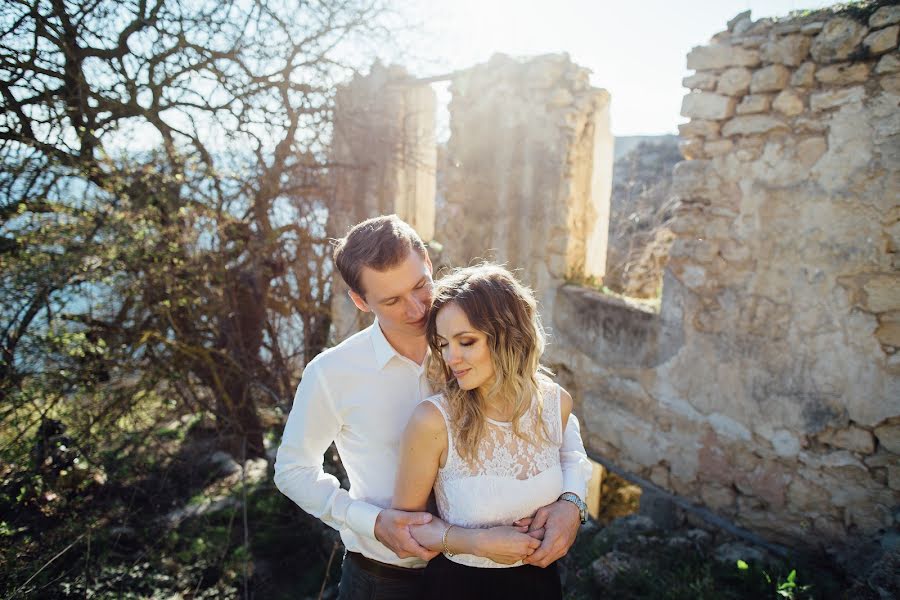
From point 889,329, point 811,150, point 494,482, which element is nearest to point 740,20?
point 811,150

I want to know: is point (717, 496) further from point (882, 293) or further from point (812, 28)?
point (812, 28)

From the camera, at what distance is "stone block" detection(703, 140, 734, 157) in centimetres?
371

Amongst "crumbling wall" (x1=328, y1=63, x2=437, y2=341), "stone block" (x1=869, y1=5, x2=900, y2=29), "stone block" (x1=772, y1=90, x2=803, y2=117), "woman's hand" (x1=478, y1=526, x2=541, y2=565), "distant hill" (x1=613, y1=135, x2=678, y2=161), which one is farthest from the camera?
"distant hill" (x1=613, y1=135, x2=678, y2=161)

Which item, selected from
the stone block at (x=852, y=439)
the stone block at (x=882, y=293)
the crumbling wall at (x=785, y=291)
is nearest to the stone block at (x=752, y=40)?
the crumbling wall at (x=785, y=291)

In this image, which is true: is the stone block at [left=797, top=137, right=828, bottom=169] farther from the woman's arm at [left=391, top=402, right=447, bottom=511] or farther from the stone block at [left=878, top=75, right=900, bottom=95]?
the woman's arm at [left=391, top=402, right=447, bottom=511]

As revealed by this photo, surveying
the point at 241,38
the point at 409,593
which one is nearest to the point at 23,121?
the point at 241,38

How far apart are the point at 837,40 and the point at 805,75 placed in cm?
22

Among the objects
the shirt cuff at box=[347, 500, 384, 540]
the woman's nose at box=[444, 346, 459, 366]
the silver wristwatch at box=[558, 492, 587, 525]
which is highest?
the woman's nose at box=[444, 346, 459, 366]

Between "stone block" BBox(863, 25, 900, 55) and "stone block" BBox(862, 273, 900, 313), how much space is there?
120cm

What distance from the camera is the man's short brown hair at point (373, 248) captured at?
6.23 ft

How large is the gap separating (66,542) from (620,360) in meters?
3.98

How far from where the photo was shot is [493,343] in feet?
5.63

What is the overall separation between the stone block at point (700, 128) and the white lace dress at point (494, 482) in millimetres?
2870

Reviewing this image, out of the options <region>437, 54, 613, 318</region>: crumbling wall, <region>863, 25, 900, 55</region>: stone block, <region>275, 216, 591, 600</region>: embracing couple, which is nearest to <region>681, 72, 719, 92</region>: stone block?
<region>863, 25, 900, 55</region>: stone block
